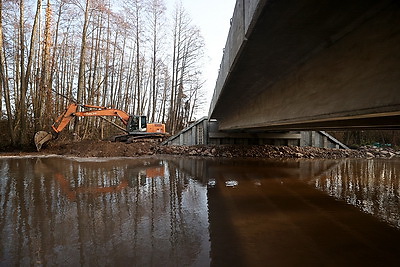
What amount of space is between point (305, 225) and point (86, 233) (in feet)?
10.1

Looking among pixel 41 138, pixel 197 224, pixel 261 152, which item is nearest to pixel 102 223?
pixel 197 224

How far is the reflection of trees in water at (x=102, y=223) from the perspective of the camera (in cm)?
252

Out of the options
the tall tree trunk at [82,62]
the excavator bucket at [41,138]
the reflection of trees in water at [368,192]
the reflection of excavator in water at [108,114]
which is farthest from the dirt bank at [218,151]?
the reflection of trees in water at [368,192]

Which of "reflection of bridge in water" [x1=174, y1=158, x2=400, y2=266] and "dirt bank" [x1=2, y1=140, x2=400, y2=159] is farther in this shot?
"dirt bank" [x1=2, y1=140, x2=400, y2=159]

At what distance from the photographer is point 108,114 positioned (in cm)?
1645

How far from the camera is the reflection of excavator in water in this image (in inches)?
605

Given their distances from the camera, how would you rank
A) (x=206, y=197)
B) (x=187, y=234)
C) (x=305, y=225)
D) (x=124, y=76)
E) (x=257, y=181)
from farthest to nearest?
(x=124, y=76) → (x=257, y=181) → (x=206, y=197) → (x=305, y=225) → (x=187, y=234)

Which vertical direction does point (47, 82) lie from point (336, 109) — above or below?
above

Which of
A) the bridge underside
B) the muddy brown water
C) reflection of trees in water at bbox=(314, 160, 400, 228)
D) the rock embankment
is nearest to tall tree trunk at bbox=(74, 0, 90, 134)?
the rock embankment

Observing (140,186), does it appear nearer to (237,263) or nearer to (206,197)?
(206,197)

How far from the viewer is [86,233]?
3061 millimetres

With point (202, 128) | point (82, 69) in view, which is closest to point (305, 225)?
point (202, 128)

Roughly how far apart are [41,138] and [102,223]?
14878mm

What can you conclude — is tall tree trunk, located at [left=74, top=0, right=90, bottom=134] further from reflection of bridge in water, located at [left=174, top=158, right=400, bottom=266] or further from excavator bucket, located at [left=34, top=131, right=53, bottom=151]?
reflection of bridge in water, located at [left=174, top=158, right=400, bottom=266]
